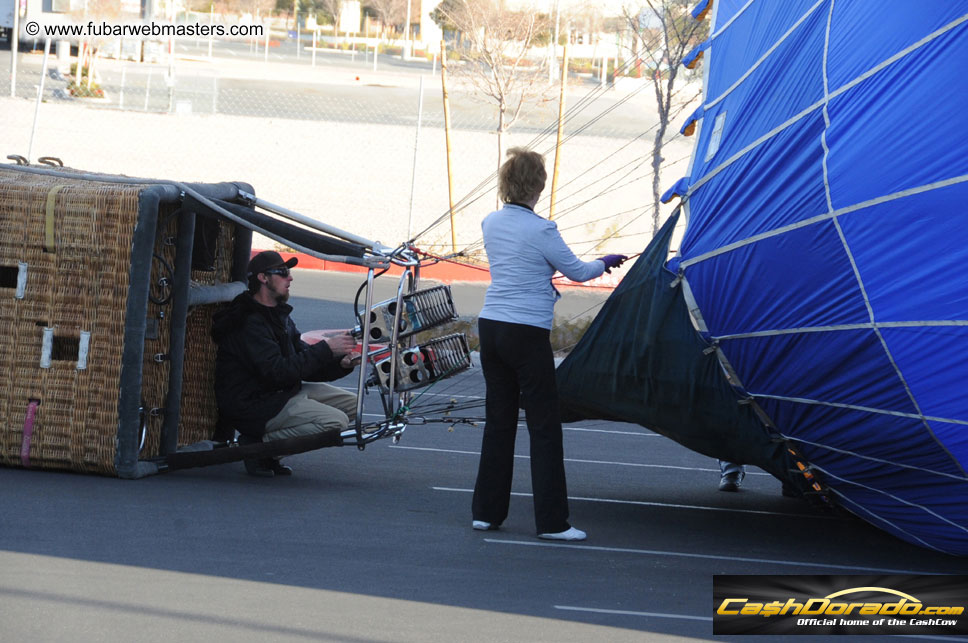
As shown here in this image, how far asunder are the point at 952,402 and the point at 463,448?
4314 millimetres

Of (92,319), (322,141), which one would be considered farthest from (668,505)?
(322,141)

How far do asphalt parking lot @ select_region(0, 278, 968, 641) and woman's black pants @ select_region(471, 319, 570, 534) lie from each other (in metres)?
0.19

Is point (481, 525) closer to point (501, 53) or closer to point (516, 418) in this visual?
point (516, 418)

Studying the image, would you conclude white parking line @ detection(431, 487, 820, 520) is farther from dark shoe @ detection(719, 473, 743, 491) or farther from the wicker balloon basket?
the wicker balloon basket

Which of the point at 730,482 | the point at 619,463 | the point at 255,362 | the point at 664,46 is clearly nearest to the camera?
the point at 255,362

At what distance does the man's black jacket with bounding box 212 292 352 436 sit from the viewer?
6.93 meters

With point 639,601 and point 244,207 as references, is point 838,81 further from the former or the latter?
point 244,207

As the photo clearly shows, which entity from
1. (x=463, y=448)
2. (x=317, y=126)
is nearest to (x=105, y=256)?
(x=463, y=448)

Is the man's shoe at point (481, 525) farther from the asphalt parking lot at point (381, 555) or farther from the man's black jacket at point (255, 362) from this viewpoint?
the man's black jacket at point (255, 362)

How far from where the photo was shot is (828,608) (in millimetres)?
5082

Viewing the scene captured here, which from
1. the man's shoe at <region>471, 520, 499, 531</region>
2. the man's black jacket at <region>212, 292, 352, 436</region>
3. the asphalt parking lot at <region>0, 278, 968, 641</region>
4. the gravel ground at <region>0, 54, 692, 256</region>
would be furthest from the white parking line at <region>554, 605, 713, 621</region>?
the gravel ground at <region>0, 54, 692, 256</region>

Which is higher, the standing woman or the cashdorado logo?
the standing woman

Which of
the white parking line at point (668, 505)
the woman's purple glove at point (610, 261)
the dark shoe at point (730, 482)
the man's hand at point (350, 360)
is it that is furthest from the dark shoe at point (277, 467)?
the dark shoe at point (730, 482)

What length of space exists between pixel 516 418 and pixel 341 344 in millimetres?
1529
